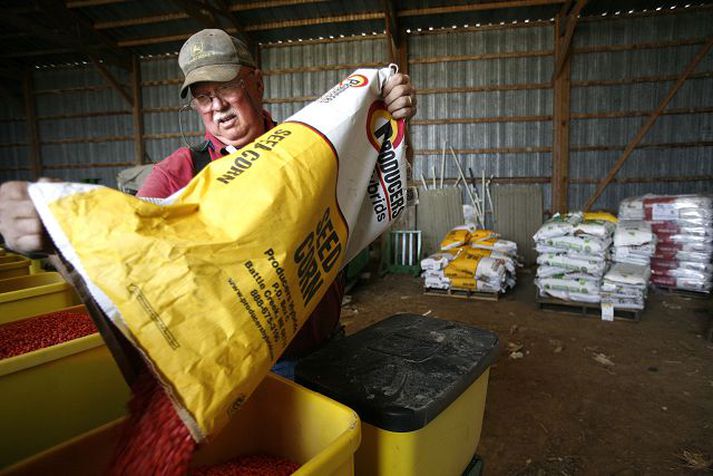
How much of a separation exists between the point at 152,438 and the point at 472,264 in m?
5.56

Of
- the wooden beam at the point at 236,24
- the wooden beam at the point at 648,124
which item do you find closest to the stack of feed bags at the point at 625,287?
the wooden beam at the point at 648,124

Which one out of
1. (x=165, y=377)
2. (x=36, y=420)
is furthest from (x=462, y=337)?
(x=36, y=420)

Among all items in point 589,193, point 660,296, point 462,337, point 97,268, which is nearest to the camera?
point 97,268

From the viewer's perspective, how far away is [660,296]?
584cm

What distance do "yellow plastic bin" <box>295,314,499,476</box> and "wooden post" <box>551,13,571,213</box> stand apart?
292 inches

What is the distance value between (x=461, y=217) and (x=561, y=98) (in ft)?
9.20

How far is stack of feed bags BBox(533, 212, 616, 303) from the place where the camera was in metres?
5.03

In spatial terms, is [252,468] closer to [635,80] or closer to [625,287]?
[625,287]

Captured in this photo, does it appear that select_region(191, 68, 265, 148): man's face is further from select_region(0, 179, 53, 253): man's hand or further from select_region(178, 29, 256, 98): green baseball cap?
select_region(0, 179, 53, 253): man's hand

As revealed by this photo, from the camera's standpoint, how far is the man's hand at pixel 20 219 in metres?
0.63

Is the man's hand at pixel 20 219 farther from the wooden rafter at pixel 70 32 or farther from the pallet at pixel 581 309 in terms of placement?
the wooden rafter at pixel 70 32

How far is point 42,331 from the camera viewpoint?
1731 millimetres

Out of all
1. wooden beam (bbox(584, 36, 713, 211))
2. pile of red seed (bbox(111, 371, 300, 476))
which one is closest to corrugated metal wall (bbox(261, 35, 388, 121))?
wooden beam (bbox(584, 36, 713, 211))

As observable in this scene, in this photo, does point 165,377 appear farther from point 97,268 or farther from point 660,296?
point 660,296
